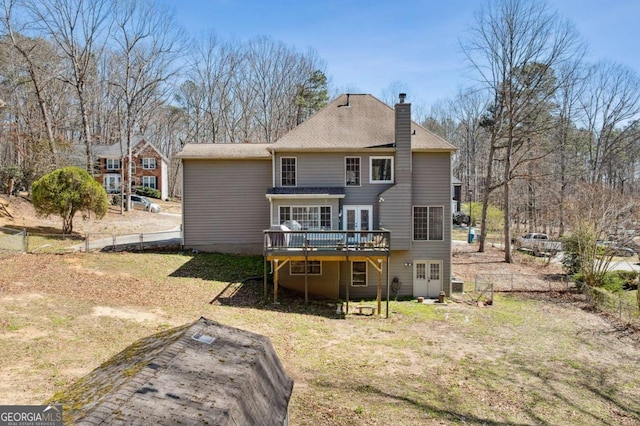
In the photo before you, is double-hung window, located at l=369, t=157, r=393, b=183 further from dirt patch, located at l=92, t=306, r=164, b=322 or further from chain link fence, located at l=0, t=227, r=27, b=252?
chain link fence, located at l=0, t=227, r=27, b=252

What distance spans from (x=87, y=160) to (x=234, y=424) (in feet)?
107

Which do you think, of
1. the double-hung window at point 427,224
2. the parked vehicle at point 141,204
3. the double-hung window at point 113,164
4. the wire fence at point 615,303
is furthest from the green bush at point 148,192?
the wire fence at point 615,303

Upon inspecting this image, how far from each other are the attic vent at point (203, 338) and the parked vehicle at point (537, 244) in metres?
26.5

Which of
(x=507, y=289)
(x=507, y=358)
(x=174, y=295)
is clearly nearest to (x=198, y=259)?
(x=174, y=295)

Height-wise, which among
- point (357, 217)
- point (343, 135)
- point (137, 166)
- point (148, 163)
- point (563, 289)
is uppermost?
point (148, 163)

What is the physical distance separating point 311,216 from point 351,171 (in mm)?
2930

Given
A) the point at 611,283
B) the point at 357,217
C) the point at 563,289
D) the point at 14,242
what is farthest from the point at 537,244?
the point at 14,242

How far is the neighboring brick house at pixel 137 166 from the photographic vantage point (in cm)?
4331

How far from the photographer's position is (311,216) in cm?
1859

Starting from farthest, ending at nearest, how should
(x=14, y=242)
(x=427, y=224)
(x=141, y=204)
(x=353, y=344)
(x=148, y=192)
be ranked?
(x=148, y=192)
(x=141, y=204)
(x=427, y=224)
(x=14, y=242)
(x=353, y=344)

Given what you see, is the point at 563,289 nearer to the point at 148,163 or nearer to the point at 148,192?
the point at 148,192

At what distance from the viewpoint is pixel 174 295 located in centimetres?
1493

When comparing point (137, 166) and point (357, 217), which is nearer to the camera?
point (357, 217)

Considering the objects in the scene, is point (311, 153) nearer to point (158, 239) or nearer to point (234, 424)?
point (158, 239)
